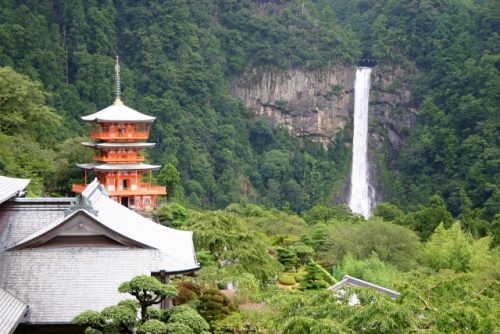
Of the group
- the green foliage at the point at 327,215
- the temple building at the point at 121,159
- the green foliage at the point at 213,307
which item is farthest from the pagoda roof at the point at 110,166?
the green foliage at the point at 213,307

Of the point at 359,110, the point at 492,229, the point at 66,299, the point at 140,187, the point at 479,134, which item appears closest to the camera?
the point at 66,299

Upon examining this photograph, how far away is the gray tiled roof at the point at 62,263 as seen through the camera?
1173cm

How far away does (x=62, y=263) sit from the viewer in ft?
40.0

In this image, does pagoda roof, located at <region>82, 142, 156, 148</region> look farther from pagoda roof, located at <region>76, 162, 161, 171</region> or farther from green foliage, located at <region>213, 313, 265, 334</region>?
green foliage, located at <region>213, 313, 265, 334</region>

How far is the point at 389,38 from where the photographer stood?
7531 cm

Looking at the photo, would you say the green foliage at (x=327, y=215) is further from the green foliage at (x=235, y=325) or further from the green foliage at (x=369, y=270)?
the green foliage at (x=235, y=325)

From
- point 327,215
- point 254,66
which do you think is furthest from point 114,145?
point 254,66

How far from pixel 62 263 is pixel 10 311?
1305 mm

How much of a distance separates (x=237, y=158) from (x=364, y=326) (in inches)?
2264

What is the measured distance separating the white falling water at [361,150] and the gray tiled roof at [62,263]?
189 ft

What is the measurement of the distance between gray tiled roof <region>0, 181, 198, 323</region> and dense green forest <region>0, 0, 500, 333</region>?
16.3 meters

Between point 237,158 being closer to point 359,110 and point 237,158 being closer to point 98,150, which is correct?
point 359,110

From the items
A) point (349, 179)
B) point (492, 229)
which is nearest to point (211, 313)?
point (492, 229)

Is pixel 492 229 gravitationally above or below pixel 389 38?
below
